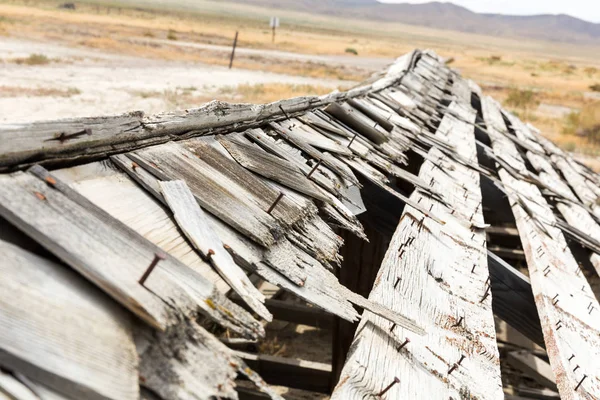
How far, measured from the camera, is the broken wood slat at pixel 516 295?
2604 millimetres

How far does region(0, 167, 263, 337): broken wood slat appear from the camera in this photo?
3.76 feet

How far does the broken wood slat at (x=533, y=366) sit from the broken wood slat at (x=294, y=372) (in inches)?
97.4

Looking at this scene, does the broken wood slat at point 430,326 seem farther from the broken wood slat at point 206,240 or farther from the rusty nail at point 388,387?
the broken wood slat at point 206,240

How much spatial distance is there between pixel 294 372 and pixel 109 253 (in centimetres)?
353

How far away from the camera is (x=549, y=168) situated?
19.6 feet

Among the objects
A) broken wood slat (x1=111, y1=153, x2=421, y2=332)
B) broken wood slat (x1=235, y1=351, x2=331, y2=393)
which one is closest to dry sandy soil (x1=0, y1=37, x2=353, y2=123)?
broken wood slat (x1=235, y1=351, x2=331, y2=393)

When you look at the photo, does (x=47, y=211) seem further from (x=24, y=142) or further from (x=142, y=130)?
(x=142, y=130)

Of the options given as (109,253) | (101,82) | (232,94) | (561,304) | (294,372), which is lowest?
(101,82)

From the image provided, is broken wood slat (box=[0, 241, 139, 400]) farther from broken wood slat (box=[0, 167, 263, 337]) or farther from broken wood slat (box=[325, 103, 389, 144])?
broken wood slat (box=[325, 103, 389, 144])

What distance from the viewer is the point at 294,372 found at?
14.8ft

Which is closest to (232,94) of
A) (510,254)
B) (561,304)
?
(510,254)

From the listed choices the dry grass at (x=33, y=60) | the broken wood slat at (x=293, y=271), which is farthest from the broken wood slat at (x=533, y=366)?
the dry grass at (x=33, y=60)

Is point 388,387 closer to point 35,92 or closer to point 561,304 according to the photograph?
point 561,304

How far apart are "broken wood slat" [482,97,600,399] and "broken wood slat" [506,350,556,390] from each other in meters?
2.45
